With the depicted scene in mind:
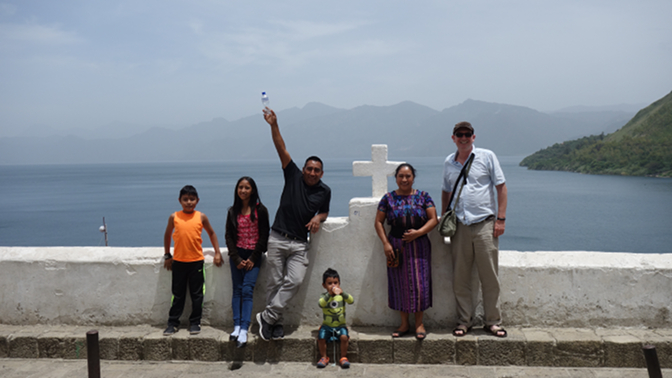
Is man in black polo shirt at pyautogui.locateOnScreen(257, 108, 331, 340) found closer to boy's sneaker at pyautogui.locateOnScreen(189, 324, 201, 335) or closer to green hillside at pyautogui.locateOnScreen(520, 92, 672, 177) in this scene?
boy's sneaker at pyautogui.locateOnScreen(189, 324, 201, 335)

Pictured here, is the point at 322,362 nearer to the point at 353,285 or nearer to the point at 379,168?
the point at 353,285

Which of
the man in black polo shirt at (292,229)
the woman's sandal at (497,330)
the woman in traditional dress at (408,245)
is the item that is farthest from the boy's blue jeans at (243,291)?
the woman's sandal at (497,330)

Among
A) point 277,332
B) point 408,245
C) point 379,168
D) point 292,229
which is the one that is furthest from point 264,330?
point 379,168

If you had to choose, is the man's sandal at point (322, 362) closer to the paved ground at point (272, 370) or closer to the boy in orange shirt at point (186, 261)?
the paved ground at point (272, 370)

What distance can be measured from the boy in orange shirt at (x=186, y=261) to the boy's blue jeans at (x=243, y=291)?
0.27 meters

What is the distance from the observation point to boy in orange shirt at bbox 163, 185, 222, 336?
4137 mm

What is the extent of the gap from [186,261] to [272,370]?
43.1 inches

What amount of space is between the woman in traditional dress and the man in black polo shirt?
52cm

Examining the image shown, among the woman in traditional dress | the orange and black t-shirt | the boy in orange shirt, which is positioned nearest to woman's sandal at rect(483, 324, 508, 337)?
the woman in traditional dress

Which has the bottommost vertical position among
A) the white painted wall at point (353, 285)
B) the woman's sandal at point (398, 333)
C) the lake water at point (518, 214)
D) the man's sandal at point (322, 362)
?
the lake water at point (518, 214)

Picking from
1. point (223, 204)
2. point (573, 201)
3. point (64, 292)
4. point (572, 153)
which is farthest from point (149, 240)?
point (572, 153)

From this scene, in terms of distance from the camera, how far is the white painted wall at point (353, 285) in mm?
4008

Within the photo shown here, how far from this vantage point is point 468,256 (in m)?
3.96

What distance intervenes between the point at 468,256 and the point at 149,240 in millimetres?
38326
